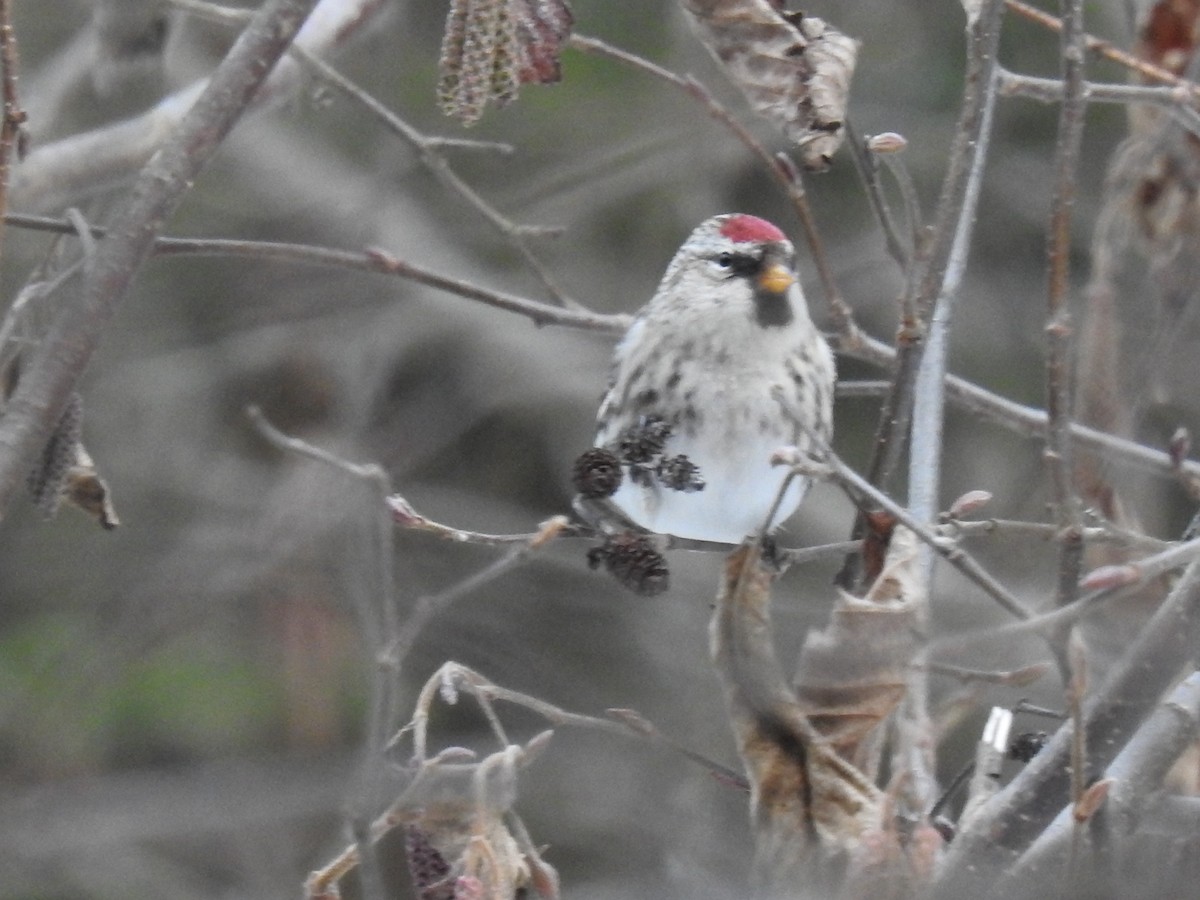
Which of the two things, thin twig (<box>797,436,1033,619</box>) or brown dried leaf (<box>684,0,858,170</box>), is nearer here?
thin twig (<box>797,436,1033,619</box>)

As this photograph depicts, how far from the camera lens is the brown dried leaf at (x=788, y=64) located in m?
1.76

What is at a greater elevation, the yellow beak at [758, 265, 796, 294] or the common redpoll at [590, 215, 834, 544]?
the yellow beak at [758, 265, 796, 294]

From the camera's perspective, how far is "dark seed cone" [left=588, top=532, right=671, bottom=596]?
6.29ft

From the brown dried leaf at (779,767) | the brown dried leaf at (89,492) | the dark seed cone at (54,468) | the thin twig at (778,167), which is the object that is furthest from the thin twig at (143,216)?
the brown dried leaf at (779,767)

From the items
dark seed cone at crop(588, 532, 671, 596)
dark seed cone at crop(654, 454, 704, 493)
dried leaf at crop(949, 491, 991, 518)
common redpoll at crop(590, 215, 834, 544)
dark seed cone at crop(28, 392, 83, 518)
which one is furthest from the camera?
common redpoll at crop(590, 215, 834, 544)

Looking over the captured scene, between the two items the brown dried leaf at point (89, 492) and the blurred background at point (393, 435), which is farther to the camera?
the blurred background at point (393, 435)

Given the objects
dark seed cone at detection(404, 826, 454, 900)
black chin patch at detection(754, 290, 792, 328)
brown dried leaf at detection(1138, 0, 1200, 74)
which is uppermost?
brown dried leaf at detection(1138, 0, 1200, 74)

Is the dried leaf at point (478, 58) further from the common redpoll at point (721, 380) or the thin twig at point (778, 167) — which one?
the common redpoll at point (721, 380)

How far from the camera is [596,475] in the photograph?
A: 6.35ft

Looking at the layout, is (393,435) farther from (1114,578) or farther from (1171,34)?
(1114,578)

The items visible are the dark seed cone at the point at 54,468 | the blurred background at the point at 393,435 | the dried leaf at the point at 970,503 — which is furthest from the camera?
the blurred background at the point at 393,435

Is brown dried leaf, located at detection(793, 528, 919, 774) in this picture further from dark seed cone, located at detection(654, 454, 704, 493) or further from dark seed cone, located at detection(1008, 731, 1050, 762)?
dark seed cone, located at detection(654, 454, 704, 493)

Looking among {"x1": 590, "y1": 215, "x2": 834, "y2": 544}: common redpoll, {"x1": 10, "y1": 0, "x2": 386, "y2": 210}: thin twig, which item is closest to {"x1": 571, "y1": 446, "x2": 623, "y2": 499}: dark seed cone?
{"x1": 590, "y1": 215, "x2": 834, "y2": 544}: common redpoll

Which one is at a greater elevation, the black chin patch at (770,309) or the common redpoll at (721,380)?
the black chin patch at (770,309)
